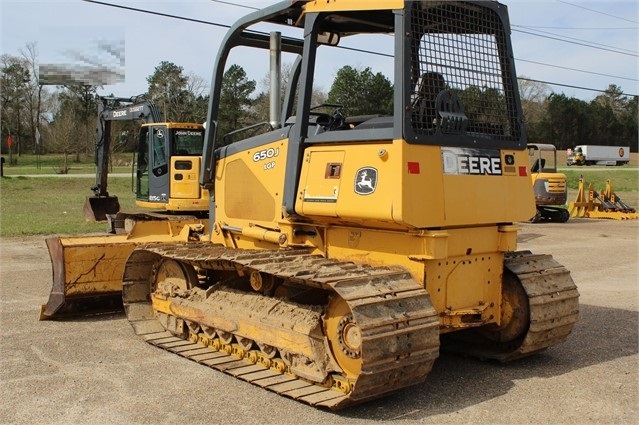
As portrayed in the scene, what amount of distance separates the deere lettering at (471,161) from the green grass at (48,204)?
509 inches

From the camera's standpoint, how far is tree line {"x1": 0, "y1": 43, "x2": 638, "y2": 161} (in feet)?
66.1

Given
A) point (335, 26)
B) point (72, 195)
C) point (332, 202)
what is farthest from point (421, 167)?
point (72, 195)

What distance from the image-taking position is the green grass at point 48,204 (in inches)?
684

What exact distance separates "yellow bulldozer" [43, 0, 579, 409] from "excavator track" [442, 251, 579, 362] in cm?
2

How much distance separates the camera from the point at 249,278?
6.65 m

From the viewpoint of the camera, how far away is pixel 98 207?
1780 cm

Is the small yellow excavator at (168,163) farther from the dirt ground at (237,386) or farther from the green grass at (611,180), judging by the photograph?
the green grass at (611,180)

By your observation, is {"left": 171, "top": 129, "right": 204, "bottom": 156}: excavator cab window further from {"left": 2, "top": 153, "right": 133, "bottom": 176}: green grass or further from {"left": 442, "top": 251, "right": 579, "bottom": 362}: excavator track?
{"left": 2, "top": 153, "right": 133, "bottom": 176}: green grass

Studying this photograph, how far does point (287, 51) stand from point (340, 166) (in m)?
2.53

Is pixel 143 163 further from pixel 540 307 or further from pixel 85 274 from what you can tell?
pixel 540 307

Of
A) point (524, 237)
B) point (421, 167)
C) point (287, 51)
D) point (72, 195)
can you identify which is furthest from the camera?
point (72, 195)

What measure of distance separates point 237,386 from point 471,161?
2.74 meters

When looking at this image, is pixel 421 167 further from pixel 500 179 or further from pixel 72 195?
pixel 72 195

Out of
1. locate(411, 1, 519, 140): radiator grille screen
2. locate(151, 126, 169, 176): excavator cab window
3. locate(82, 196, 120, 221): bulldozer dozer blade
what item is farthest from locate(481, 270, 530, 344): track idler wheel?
locate(82, 196, 120, 221): bulldozer dozer blade
